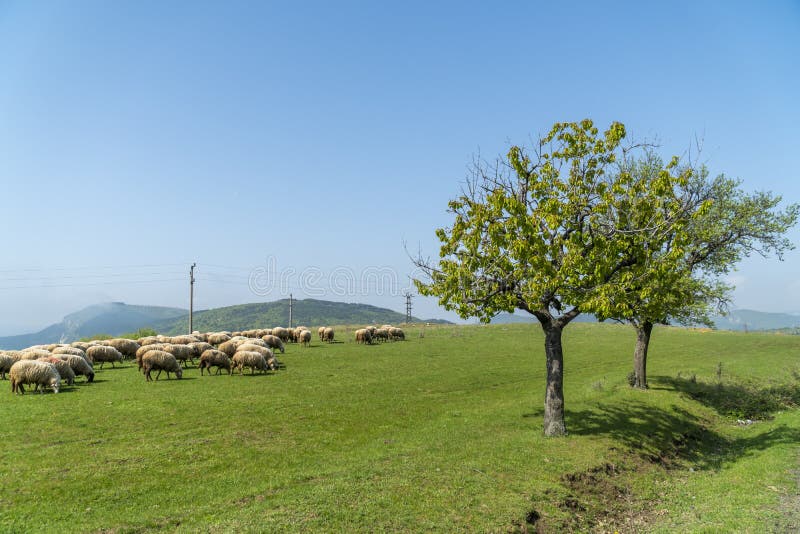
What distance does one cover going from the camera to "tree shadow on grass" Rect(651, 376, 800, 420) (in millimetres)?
27794

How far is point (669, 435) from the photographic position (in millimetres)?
21359

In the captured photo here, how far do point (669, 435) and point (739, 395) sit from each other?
14276 millimetres

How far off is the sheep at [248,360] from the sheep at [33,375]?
35.0 ft

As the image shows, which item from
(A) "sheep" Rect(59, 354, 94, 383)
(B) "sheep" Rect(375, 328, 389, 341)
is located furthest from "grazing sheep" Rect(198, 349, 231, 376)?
(B) "sheep" Rect(375, 328, 389, 341)

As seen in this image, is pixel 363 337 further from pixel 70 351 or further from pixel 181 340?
pixel 70 351

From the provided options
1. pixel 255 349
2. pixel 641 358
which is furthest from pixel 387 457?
pixel 255 349

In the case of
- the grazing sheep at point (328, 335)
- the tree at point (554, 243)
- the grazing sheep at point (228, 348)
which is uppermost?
the tree at point (554, 243)

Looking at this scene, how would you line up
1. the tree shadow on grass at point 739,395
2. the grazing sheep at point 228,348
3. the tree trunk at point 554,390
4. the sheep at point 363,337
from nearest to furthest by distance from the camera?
the tree trunk at point 554,390
the tree shadow on grass at point 739,395
the grazing sheep at point 228,348
the sheep at point 363,337

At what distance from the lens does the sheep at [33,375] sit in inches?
936

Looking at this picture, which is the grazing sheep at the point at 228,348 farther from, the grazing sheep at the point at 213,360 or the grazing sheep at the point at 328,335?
the grazing sheep at the point at 328,335

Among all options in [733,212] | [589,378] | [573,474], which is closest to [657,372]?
[589,378]

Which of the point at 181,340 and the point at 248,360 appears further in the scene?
the point at 181,340

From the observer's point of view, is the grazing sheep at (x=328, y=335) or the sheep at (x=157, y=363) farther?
the grazing sheep at (x=328, y=335)

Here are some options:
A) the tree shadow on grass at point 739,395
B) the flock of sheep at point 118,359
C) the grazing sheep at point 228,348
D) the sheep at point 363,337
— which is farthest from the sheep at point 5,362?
the tree shadow on grass at point 739,395
